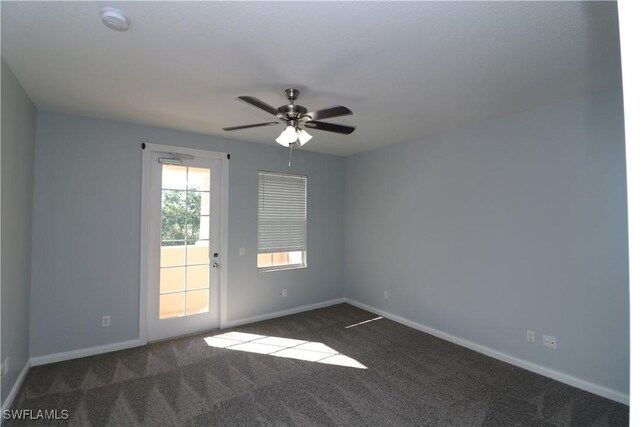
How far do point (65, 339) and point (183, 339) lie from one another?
1.19 metres

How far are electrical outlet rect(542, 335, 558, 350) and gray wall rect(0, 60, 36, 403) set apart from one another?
184 inches

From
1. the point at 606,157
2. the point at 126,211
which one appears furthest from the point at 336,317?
the point at 606,157

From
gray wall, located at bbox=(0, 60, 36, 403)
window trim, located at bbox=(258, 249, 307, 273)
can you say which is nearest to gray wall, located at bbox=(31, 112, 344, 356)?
gray wall, located at bbox=(0, 60, 36, 403)

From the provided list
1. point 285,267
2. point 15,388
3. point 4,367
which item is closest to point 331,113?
point 285,267

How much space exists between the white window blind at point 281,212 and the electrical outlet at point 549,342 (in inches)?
130

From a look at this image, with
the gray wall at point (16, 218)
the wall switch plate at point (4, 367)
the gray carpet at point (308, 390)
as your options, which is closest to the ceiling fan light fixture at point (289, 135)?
the gray wall at point (16, 218)

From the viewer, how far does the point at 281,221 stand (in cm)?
479

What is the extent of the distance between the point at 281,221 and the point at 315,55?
3.02 meters

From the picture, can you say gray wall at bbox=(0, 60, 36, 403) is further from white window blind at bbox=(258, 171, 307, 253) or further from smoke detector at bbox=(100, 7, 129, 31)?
white window blind at bbox=(258, 171, 307, 253)

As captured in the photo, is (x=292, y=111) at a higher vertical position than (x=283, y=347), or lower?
higher

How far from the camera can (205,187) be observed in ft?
13.4

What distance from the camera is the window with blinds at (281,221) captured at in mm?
4598

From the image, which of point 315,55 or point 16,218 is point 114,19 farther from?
point 16,218

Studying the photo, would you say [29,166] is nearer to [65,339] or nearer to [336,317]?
[65,339]
